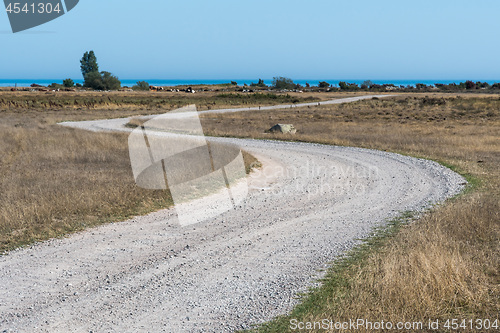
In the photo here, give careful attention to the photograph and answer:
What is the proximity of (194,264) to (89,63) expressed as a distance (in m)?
156

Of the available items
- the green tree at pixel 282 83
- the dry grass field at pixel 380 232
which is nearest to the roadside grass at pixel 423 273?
the dry grass field at pixel 380 232

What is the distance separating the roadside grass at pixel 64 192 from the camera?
9.52 meters

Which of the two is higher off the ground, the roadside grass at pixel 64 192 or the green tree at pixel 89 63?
the green tree at pixel 89 63

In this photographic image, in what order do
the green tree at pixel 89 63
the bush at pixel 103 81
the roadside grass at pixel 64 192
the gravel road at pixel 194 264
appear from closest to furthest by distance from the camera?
1. the gravel road at pixel 194 264
2. the roadside grass at pixel 64 192
3. the bush at pixel 103 81
4. the green tree at pixel 89 63

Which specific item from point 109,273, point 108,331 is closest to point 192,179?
point 109,273

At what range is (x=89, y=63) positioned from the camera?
151 metres

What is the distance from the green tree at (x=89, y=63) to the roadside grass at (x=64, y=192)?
137572 mm

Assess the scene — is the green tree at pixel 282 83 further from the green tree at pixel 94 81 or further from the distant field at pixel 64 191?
the distant field at pixel 64 191

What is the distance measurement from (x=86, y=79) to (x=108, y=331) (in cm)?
14857

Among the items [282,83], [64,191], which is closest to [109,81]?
[282,83]

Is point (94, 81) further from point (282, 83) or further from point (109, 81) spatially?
point (282, 83)

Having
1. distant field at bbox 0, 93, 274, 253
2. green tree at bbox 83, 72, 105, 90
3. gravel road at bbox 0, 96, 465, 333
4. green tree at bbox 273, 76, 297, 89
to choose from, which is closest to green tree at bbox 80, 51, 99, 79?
green tree at bbox 83, 72, 105, 90

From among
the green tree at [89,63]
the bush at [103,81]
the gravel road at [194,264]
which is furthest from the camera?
the green tree at [89,63]

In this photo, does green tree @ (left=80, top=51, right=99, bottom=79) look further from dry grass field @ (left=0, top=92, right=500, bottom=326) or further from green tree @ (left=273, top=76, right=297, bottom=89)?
dry grass field @ (left=0, top=92, right=500, bottom=326)
